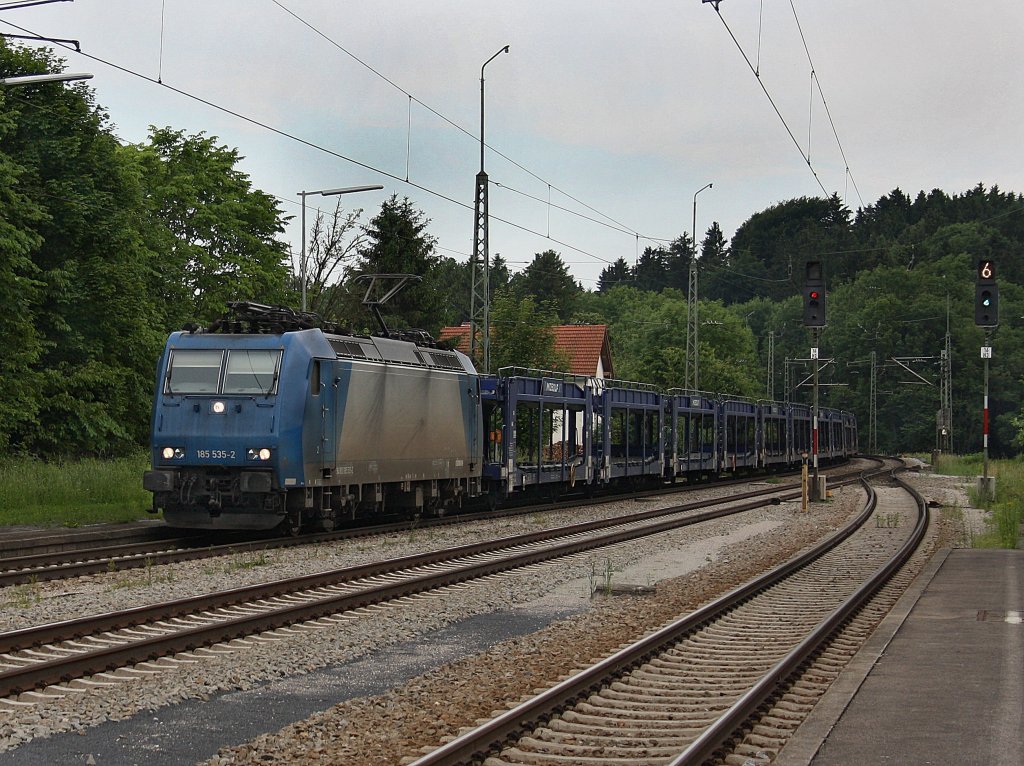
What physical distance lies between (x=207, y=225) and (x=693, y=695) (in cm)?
4358

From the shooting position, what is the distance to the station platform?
6992 millimetres

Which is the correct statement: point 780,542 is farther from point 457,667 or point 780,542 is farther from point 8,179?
point 8,179

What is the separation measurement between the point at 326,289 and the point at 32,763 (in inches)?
1776

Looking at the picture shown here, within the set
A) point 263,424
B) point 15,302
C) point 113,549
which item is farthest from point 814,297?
point 15,302

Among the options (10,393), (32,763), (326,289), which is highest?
(326,289)

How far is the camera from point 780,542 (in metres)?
22.2

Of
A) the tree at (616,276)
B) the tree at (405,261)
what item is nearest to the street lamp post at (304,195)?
the tree at (405,261)

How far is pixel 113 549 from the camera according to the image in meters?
17.1

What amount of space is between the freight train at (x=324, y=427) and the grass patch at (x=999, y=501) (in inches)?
377

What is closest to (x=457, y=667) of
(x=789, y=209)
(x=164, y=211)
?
(x=164, y=211)

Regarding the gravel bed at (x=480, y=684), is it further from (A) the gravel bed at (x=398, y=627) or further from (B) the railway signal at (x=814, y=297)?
(B) the railway signal at (x=814, y=297)

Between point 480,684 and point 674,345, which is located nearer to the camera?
point 480,684

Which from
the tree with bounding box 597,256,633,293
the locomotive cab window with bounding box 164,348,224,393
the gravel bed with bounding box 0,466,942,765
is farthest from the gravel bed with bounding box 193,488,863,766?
the tree with bounding box 597,256,633,293

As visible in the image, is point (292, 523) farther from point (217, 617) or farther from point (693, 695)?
point (693, 695)
